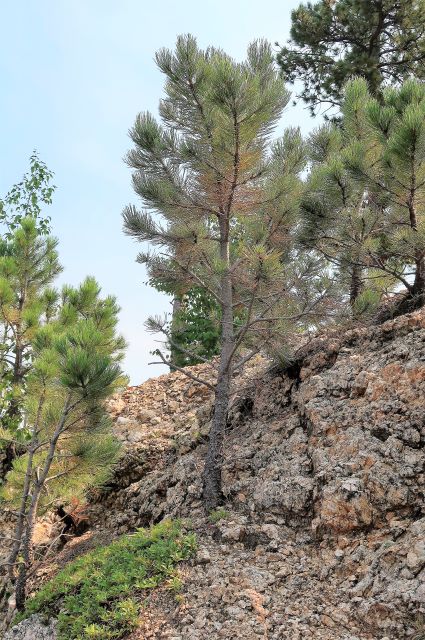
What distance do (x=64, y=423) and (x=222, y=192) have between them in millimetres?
3077

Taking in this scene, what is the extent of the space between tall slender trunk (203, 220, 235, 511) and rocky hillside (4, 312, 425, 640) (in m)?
0.19

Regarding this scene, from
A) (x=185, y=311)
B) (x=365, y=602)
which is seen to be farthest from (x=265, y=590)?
(x=185, y=311)

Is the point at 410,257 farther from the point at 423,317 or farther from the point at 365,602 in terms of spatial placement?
the point at 365,602

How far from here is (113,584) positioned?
486 centimetres

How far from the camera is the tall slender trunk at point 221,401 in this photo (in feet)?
18.4

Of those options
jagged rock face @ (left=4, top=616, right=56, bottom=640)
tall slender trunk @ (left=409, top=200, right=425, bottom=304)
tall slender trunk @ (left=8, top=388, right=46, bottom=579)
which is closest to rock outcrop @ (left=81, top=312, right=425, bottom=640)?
tall slender trunk @ (left=409, top=200, right=425, bottom=304)

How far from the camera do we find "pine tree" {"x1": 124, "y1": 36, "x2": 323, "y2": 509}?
18.2 feet

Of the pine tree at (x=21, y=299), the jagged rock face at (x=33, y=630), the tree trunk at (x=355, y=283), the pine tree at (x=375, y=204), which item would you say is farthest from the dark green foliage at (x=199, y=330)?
the jagged rock face at (x=33, y=630)

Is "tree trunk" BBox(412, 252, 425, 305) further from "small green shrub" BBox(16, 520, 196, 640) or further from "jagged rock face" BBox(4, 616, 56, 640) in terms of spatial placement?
"jagged rock face" BBox(4, 616, 56, 640)

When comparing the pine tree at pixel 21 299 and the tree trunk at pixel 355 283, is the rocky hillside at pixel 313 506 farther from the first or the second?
the pine tree at pixel 21 299

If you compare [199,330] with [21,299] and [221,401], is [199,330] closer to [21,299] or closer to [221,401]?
[21,299]

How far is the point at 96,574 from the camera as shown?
5078mm

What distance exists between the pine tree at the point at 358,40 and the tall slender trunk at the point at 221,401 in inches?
297

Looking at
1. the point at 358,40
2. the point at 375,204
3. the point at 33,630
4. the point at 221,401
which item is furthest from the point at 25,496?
the point at 358,40
